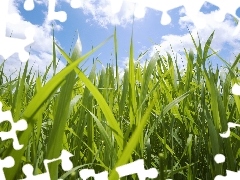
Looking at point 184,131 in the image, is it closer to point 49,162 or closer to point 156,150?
point 156,150

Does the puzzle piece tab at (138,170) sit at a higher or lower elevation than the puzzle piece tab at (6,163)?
lower

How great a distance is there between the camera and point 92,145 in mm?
853

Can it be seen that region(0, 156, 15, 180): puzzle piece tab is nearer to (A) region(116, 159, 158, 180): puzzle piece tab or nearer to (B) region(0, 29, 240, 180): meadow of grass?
(B) region(0, 29, 240, 180): meadow of grass

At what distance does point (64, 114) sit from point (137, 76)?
0.74 m

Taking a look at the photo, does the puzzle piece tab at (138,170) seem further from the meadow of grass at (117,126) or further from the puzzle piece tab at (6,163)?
the puzzle piece tab at (6,163)

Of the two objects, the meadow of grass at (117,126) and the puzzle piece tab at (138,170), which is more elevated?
the meadow of grass at (117,126)

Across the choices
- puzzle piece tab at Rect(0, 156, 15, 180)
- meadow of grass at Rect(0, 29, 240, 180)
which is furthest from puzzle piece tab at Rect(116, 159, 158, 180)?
puzzle piece tab at Rect(0, 156, 15, 180)

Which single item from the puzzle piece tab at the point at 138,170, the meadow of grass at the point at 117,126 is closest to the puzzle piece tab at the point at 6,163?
the meadow of grass at the point at 117,126

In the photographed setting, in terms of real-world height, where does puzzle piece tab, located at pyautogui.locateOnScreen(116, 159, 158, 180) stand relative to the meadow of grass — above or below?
below

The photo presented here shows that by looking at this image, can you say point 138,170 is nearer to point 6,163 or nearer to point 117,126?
point 117,126

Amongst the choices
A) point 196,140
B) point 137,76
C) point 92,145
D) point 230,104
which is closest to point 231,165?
point 196,140

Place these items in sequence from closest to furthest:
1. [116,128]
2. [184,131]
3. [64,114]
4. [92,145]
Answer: [64,114], [116,128], [92,145], [184,131]

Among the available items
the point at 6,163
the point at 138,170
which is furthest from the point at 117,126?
the point at 6,163

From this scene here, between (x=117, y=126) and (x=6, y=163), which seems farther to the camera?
(x=117, y=126)
